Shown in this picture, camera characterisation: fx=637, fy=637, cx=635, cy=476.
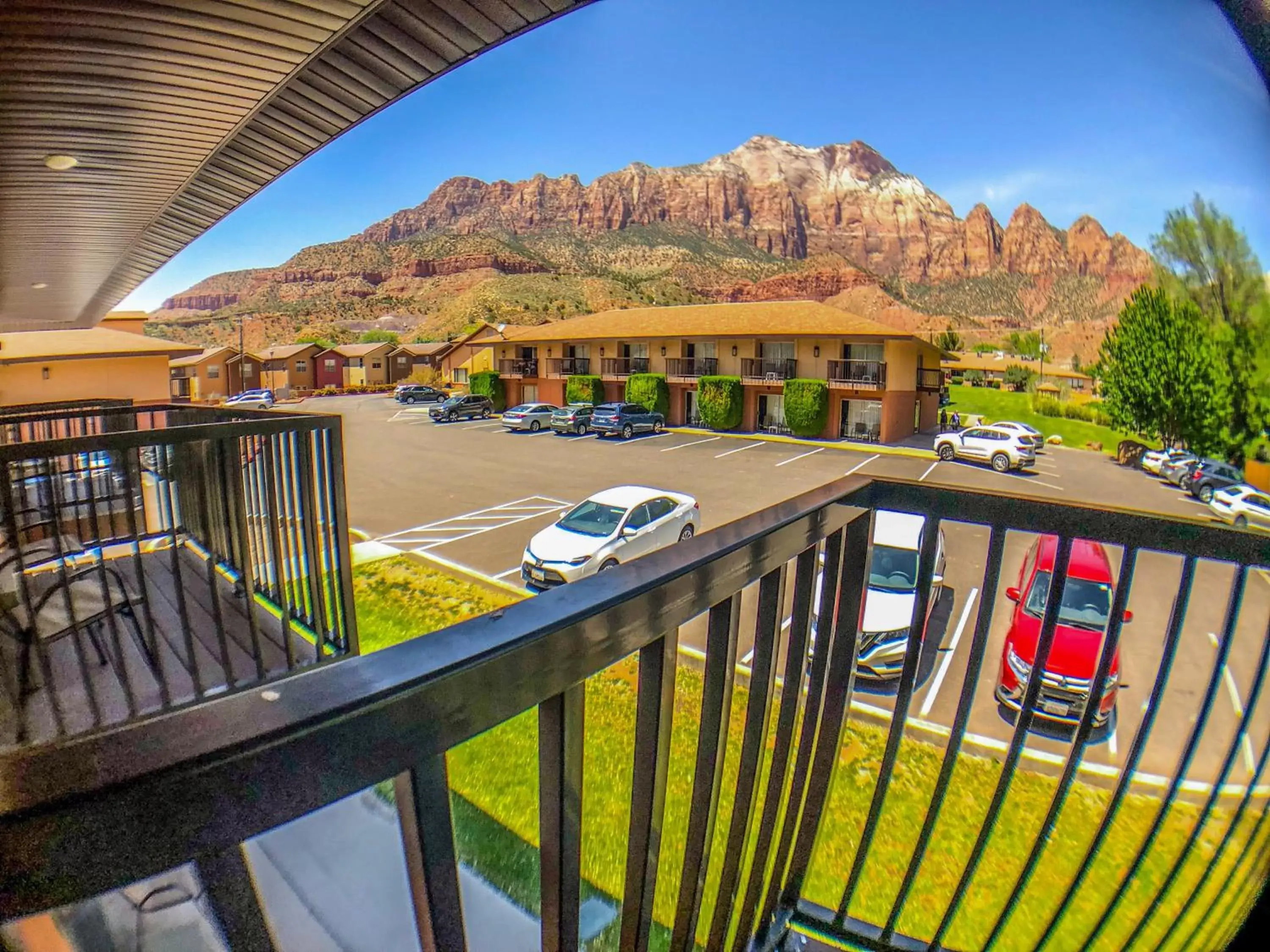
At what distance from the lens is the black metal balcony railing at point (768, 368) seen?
16875 mm

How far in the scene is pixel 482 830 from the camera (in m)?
2.01

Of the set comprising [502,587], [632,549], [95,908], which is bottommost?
[502,587]

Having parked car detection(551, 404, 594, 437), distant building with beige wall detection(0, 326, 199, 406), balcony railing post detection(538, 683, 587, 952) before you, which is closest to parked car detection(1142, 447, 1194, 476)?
balcony railing post detection(538, 683, 587, 952)

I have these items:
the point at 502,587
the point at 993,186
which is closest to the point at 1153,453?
the point at 993,186

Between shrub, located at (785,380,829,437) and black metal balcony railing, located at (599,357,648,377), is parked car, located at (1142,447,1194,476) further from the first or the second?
black metal balcony railing, located at (599,357,648,377)

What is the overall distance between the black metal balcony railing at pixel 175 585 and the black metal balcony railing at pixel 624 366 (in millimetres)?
15977

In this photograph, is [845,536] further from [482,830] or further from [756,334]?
[756,334]

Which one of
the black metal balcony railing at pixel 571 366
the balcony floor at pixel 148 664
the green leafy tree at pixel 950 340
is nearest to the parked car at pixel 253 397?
the black metal balcony railing at pixel 571 366

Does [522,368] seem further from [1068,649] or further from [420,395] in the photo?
[1068,649]

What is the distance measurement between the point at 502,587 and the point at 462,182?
71.9m

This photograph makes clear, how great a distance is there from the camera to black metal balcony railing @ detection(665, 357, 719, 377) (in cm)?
1792

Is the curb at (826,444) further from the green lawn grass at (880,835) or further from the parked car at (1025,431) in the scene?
the green lawn grass at (880,835)

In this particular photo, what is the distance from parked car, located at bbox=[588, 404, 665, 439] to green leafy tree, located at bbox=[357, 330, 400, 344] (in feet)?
83.5

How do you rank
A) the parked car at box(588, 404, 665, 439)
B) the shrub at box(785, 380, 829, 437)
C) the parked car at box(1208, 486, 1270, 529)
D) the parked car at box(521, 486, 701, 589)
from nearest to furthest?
the parked car at box(521, 486, 701, 589)
the parked car at box(1208, 486, 1270, 529)
the parked car at box(588, 404, 665, 439)
the shrub at box(785, 380, 829, 437)
